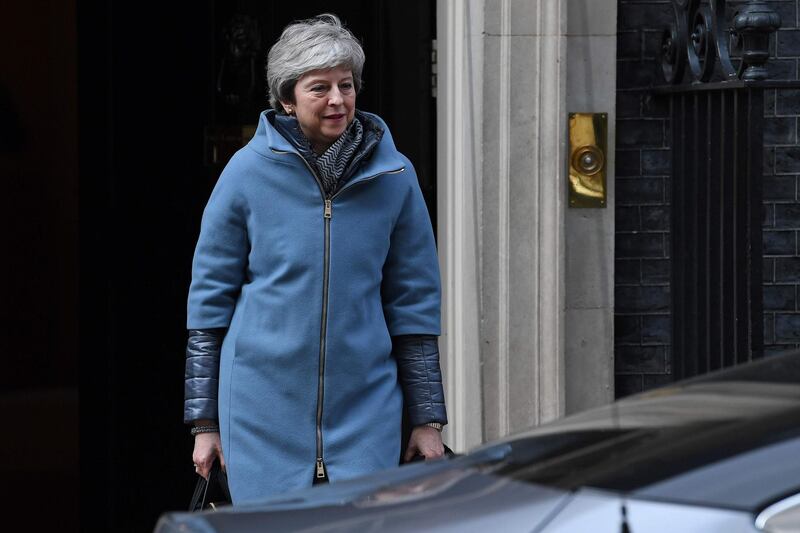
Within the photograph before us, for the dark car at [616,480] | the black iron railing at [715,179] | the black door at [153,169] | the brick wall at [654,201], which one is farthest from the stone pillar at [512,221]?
the dark car at [616,480]

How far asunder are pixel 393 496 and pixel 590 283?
11.5 ft

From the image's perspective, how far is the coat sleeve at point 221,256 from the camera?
3.44 metres

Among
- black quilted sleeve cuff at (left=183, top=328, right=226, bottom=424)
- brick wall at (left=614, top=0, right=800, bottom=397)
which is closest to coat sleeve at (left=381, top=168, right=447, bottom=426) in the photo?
black quilted sleeve cuff at (left=183, top=328, right=226, bottom=424)

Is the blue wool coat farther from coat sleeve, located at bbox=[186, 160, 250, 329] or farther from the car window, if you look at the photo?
the car window

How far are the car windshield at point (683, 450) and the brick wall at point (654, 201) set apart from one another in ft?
11.0

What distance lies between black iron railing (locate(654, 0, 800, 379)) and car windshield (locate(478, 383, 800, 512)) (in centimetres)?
Result: 253

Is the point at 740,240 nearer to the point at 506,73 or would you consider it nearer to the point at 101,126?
the point at 506,73

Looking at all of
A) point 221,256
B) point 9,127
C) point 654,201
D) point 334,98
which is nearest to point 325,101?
point 334,98

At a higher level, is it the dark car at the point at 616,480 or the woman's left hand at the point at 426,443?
the dark car at the point at 616,480

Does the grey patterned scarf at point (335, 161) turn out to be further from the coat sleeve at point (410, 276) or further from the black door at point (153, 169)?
the black door at point (153, 169)

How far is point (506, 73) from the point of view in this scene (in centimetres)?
521

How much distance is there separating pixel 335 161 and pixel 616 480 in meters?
1.85

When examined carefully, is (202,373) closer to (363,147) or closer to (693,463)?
(363,147)

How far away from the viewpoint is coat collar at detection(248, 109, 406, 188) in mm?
3414
